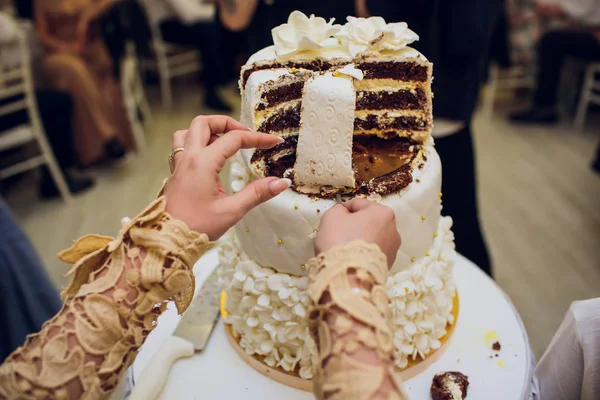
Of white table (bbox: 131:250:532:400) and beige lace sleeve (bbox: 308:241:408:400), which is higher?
beige lace sleeve (bbox: 308:241:408:400)

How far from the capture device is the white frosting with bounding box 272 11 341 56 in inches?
62.7

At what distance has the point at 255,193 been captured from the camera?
1.13 m

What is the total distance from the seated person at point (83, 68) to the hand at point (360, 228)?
406 centimetres

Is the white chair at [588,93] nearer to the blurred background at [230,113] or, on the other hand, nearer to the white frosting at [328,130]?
the blurred background at [230,113]

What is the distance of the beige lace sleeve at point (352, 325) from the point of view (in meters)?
0.88

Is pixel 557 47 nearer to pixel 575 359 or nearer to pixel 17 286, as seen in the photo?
pixel 575 359

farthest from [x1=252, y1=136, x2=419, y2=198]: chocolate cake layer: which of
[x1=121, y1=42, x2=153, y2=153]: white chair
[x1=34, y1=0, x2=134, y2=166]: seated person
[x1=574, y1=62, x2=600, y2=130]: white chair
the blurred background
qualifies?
[x1=574, y1=62, x2=600, y2=130]: white chair

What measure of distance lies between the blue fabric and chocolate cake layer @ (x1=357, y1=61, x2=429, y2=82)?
5.57ft

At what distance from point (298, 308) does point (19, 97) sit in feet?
12.2

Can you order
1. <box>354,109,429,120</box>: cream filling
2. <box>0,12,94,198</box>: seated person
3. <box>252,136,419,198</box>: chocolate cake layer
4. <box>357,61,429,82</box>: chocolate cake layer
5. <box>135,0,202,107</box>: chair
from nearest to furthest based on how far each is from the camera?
1. <box>252,136,419,198</box>: chocolate cake layer
2. <box>357,61,429,82</box>: chocolate cake layer
3. <box>354,109,429,120</box>: cream filling
4. <box>0,12,94,198</box>: seated person
5. <box>135,0,202,107</box>: chair

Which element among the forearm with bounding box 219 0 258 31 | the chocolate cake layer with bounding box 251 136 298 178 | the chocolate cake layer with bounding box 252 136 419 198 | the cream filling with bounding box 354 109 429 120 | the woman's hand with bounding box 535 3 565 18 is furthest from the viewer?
the woman's hand with bounding box 535 3 565 18

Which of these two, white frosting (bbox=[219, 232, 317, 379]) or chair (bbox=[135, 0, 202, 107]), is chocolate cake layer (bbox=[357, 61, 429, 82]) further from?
chair (bbox=[135, 0, 202, 107])

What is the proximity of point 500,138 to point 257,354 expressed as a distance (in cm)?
436

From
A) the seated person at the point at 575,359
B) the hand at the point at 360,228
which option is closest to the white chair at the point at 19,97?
the hand at the point at 360,228
